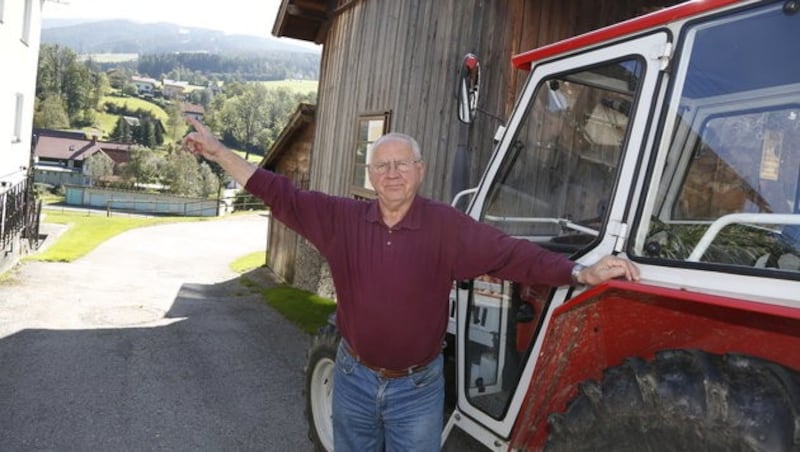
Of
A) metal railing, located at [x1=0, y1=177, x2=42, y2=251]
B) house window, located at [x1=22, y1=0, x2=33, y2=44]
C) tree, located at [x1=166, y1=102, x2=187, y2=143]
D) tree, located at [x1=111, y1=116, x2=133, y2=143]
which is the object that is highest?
tree, located at [x1=166, y1=102, x2=187, y2=143]

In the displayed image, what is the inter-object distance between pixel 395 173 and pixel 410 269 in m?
0.42

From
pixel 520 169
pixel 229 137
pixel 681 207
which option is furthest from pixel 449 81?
pixel 229 137

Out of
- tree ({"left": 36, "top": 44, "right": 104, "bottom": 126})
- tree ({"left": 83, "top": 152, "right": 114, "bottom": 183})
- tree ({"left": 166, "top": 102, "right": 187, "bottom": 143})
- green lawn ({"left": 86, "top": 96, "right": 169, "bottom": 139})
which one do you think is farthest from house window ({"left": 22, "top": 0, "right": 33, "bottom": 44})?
tree ({"left": 36, "top": 44, "right": 104, "bottom": 126})

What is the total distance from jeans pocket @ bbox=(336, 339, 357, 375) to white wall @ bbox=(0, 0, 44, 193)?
14104 millimetres

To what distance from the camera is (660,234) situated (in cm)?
231

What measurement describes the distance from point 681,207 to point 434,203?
1017 millimetres

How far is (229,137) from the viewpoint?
433 feet

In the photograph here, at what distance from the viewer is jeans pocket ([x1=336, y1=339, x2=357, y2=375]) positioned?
2.76 meters

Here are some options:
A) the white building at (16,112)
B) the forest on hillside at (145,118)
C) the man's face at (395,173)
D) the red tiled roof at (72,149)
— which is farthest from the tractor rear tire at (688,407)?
the red tiled roof at (72,149)

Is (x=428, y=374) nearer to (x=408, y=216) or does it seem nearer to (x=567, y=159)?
(x=408, y=216)

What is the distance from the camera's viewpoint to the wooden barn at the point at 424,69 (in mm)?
7145

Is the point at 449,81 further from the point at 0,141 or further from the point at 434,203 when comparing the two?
the point at 0,141

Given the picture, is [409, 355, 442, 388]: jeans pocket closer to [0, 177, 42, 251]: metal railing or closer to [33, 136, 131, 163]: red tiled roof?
A: [0, 177, 42, 251]: metal railing

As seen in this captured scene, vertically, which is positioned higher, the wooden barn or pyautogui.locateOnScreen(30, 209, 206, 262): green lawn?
the wooden barn
